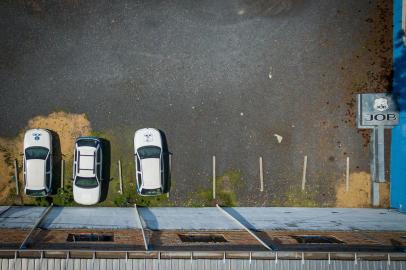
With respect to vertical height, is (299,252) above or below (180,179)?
below

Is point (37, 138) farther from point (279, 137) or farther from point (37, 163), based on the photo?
point (279, 137)

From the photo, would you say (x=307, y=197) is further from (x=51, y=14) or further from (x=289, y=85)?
(x=51, y=14)

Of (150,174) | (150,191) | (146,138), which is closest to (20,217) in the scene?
(150,191)

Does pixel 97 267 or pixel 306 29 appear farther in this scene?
pixel 306 29

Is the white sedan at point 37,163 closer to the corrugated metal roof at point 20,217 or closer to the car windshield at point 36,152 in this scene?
the car windshield at point 36,152

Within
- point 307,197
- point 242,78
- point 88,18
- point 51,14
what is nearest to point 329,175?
point 307,197

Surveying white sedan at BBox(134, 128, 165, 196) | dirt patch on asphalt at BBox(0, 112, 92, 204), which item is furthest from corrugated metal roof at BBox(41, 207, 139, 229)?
dirt patch on asphalt at BBox(0, 112, 92, 204)

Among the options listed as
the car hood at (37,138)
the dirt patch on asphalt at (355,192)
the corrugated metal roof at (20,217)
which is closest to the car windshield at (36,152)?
the car hood at (37,138)
